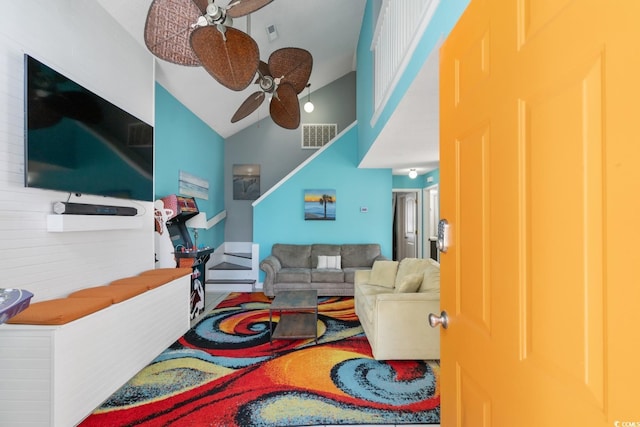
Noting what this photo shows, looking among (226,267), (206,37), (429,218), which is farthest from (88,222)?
(429,218)

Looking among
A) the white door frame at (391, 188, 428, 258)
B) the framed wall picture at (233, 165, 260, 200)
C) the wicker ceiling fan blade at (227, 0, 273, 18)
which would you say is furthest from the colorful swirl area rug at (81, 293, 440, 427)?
the white door frame at (391, 188, 428, 258)

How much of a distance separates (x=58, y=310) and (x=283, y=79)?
7.57 feet

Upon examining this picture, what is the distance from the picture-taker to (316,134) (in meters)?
6.76

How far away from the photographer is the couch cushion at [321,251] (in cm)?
552

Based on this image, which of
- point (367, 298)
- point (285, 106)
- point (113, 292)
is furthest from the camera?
point (367, 298)

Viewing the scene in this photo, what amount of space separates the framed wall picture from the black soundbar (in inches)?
149

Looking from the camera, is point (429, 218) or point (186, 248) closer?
point (186, 248)

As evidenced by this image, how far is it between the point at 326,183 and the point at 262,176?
5.22 feet

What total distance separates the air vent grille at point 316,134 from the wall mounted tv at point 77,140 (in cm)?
400

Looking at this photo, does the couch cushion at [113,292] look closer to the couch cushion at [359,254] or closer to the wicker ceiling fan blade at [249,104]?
the wicker ceiling fan blade at [249,104]

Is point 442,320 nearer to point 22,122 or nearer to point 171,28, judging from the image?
point 171,28

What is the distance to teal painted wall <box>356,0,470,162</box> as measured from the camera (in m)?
1.47

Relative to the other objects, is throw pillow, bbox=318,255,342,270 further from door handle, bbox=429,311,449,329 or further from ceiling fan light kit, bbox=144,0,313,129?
door handle, bbox=429,311,449,329

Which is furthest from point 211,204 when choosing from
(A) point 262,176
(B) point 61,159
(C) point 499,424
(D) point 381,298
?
(C) point 499,424
